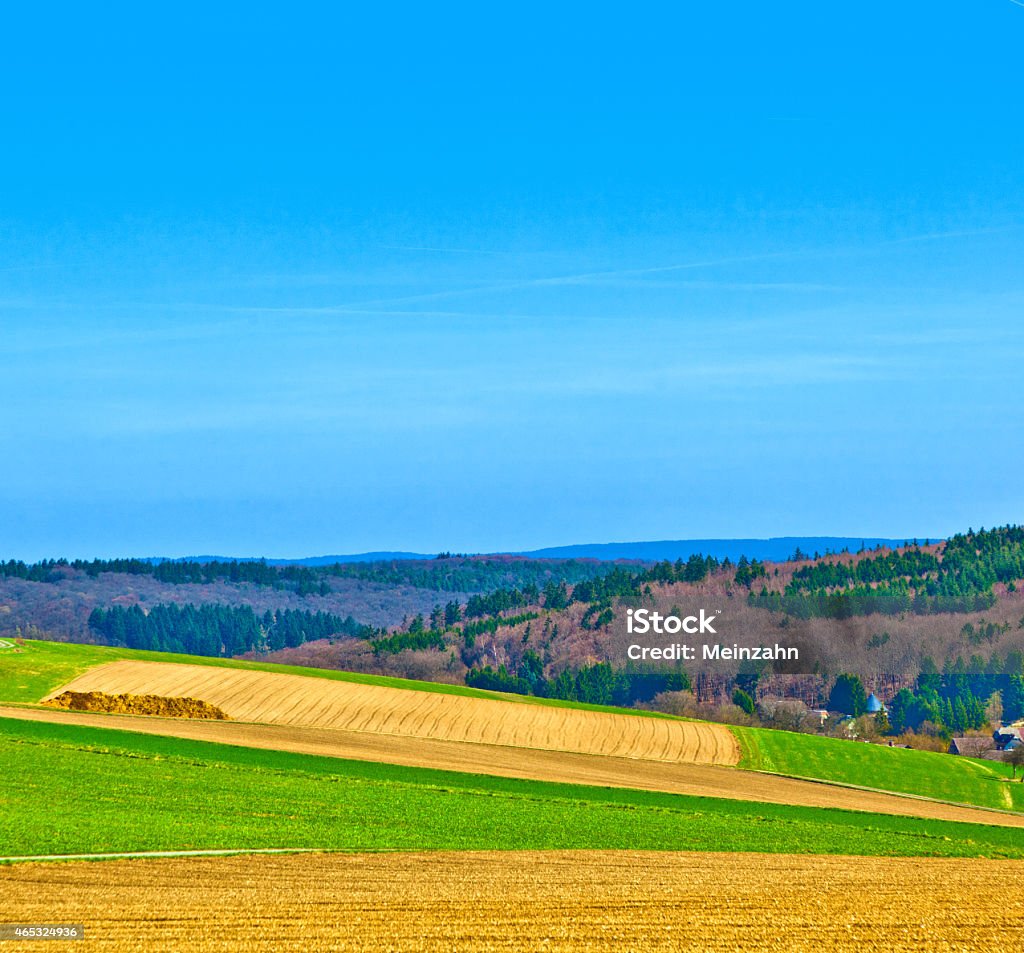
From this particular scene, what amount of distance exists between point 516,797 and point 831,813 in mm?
12201

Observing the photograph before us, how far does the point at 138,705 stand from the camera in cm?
6550

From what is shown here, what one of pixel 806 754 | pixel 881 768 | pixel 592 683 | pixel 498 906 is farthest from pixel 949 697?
pixel 498 906

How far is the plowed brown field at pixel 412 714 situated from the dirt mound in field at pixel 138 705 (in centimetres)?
120

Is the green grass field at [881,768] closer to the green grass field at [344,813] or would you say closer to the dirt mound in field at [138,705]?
the green grass field at [344,813]

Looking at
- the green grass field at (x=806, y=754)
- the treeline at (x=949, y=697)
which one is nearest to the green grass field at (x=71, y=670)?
the green grass field at (x=806, y=754)

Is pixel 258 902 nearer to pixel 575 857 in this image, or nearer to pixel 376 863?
pixel 376 863

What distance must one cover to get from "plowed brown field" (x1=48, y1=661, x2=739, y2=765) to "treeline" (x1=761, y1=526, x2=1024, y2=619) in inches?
3271

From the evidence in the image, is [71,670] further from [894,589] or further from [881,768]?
[894,589]

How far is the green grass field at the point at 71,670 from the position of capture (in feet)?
222

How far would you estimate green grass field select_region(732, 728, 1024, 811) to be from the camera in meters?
67.2

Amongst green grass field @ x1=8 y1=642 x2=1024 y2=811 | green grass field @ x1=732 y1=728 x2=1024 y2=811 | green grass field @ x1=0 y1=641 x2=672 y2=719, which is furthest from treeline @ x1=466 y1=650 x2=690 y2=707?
green grass field @ x1=732 y1=728 x2=1024 y2=811

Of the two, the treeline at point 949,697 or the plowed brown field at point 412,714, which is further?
the treeline at point 949,697

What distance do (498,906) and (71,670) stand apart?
2286 inches

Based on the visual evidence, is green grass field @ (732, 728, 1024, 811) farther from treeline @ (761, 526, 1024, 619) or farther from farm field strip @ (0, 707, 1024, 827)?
treeline @ (761, 526, 1024, 619)
